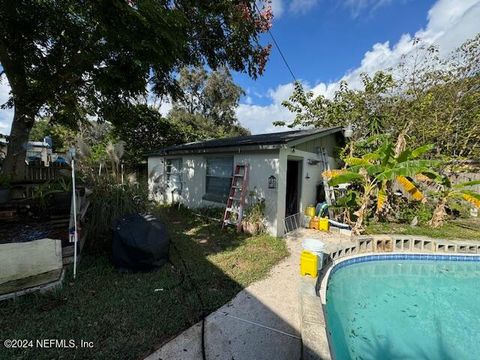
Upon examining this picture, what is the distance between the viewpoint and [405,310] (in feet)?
14.8

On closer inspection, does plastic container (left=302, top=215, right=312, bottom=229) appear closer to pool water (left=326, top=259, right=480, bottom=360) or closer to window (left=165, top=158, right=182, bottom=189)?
pool water (left=326, top=259, right=480, bottom=360)

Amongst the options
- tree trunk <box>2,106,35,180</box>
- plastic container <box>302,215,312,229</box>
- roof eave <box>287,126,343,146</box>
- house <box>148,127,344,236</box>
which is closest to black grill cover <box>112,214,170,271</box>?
house <box>148,127,344,236</box>

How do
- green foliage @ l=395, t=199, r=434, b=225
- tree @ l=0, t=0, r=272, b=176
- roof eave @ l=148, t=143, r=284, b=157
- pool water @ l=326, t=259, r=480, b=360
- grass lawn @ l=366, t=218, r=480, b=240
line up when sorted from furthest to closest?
green foliage @ l=395, t=199, r=434, b=225 < grass lawn @ l=366, t=218, r=480, b=240 < roof eave @ l=148, t=143, r=284, b=157 < tree @ l=0, t=0, r=272, b=176 < pool water @ l=326, t=259, r=480, b=360

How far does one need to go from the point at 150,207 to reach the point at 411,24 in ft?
42.9

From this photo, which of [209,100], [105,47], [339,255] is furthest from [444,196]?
[209,100]

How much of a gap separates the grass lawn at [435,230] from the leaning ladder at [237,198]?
4076mm

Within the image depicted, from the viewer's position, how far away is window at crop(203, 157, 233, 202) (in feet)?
27.9

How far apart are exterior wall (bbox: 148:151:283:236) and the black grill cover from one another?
1.90 meters

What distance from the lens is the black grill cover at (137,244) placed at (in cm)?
433

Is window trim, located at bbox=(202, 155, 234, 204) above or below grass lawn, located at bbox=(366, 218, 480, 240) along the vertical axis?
above

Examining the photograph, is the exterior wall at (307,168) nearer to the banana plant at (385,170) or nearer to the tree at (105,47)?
the banana plant at (385,170)

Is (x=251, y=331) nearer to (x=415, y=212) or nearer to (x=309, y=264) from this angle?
(x=309, y=264)

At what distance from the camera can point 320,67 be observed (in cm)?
1398

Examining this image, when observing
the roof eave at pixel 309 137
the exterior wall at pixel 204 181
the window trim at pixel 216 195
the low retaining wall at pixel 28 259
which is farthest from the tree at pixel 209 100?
the low retaining wall at pixel 28 259
